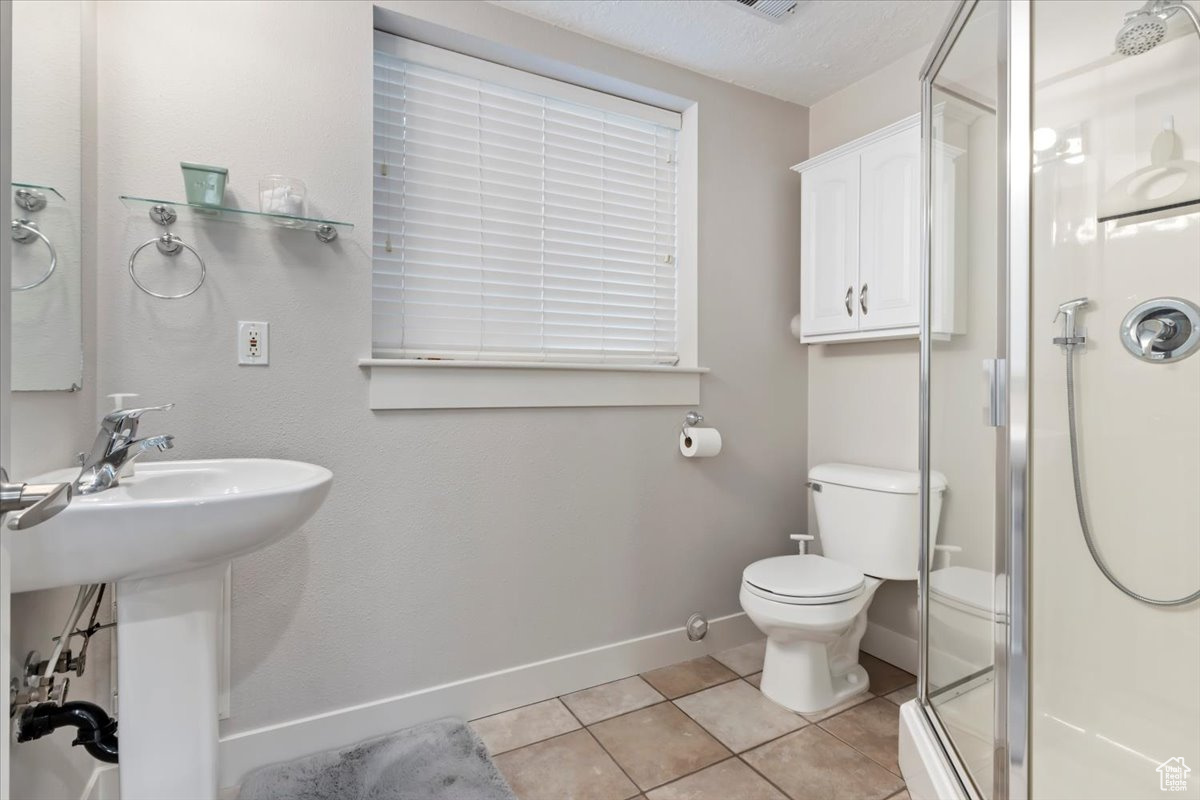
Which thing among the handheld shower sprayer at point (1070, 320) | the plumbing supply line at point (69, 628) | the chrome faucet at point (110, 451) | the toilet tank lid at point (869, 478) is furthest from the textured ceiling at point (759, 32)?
the plumbing supply line at point (69, 628)

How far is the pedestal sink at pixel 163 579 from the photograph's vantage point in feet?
2.84

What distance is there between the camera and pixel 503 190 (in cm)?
194

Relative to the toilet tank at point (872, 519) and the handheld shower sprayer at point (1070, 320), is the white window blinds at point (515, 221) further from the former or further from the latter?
the handheld shower sprayer at point (1070, 320)

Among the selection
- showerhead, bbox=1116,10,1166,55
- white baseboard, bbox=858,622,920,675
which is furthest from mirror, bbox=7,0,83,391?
white baseboard, bbox=858,622,920,675

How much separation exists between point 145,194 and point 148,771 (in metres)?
1.22

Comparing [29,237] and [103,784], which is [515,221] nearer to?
[29,237]

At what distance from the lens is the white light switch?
4.87 feet

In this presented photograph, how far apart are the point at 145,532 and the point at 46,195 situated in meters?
0.71

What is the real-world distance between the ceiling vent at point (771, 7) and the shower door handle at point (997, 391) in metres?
1.24

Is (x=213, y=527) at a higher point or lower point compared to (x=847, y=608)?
higher

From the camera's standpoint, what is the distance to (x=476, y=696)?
180 cm

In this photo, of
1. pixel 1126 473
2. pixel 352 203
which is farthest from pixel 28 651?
pixel 1126 473

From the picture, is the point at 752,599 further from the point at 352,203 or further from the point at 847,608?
the point at 352,203

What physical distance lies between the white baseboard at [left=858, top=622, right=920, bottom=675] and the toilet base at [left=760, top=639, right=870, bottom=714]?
301 millimetres
